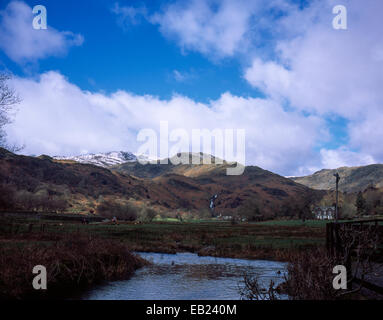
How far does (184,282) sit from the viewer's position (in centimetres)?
2644

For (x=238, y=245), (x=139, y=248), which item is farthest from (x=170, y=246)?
(x=238, y=245)

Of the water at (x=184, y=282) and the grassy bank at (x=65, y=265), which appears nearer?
the grassy bank at (x=65, y=265)

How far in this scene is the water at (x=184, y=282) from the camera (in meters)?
21.6

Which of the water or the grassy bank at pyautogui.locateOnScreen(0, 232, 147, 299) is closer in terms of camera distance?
the grassy bank at pyautogui.locateOnScreen(0, 232, 147, 299)

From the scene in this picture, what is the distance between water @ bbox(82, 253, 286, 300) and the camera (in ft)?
71.0

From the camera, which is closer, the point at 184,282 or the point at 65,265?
the point at 65,265

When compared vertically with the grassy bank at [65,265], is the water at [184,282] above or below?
below

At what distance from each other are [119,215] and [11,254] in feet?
357

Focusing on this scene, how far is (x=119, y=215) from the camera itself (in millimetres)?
128625

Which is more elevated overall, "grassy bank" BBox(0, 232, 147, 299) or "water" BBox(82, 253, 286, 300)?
"grassy bank" BBox(0, 232, 147, 299)

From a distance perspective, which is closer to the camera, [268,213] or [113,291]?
[113,291]

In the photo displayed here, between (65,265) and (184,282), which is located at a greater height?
(65,265)
